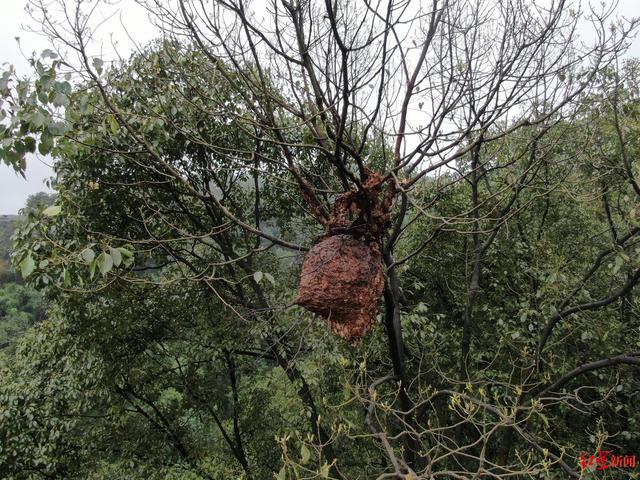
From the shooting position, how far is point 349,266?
1.93 meters

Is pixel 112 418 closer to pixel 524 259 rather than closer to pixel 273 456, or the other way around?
pixel 273 456

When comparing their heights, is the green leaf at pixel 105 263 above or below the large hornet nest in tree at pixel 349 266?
above

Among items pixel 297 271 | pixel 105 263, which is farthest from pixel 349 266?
pixel 297 271

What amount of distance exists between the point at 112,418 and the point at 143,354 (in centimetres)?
120

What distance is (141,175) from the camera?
4227 millimetres

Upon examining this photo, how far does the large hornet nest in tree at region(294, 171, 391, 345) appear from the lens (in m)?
1.91

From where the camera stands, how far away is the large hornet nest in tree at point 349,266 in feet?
6.26

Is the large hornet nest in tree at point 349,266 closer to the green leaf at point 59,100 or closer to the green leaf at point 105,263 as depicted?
the green leaf at point 105,263

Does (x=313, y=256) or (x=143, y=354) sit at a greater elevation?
(x=313, y=256)

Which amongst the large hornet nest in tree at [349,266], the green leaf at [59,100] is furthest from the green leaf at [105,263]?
the large hornet nest in tree at [349,266]

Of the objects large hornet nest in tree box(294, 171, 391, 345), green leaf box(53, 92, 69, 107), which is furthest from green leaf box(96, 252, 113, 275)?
large hornet nest in tree box(294, 171, 391, 345)

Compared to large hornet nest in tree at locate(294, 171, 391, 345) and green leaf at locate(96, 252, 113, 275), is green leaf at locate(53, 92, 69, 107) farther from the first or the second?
large hornet nest in tree at locate(294, 171, 391, 345)

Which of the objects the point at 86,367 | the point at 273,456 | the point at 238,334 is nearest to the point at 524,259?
the point at 238,334

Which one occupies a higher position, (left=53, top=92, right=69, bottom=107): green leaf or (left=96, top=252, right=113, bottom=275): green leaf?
(left=53, top=92, right=69, bottom=107): green leaf
